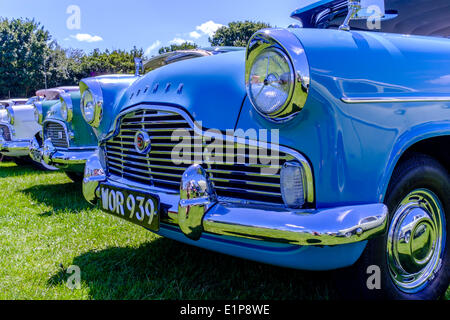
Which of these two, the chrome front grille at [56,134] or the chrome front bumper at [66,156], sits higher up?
the chrome front grille at [56,134]

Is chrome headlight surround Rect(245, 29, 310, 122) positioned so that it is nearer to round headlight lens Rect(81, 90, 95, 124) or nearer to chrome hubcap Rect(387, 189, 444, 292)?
chrome hubcap Rect(387, 189, 444, 292)

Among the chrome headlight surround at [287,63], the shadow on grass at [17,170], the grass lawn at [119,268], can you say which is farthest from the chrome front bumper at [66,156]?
the chrome headlight surround at [287,63]

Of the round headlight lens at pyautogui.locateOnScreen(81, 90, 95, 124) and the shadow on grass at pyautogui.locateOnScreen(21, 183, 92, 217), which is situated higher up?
the round headlight lens at pyautogui.locateOnScreen(81, 90, 95, 124)

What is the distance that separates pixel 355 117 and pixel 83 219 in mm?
2620

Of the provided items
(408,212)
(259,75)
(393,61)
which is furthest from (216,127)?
(408,212)

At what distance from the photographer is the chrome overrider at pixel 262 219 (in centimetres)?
134

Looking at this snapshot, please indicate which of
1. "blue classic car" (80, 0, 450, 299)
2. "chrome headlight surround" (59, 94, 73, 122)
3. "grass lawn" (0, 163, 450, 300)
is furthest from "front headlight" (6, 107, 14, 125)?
"blue classic car" (80, 0, 450, 299)

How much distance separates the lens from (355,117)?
146 cm

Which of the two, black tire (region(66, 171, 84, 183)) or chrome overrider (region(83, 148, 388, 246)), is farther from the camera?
black tire (region(66, 171, 84, 183))

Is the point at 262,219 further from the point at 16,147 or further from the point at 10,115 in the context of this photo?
the point at 10,115

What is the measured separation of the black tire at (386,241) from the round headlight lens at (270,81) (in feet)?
1.84

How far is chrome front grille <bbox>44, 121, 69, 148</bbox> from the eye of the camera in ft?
14.4

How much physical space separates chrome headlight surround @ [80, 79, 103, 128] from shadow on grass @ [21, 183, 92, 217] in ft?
4.26

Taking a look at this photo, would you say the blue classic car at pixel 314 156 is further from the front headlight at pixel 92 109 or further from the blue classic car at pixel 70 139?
the blue classic car at pixel 70 139
